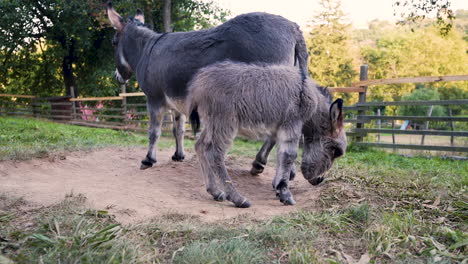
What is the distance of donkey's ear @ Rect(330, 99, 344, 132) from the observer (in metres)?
4.01

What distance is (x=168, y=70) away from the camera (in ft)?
16.0

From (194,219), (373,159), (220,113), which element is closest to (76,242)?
(194,219)

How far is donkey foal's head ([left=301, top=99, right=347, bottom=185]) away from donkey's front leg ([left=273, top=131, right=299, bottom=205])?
15.1 inches

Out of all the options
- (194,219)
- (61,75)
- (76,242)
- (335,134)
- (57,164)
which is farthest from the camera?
(61,75)

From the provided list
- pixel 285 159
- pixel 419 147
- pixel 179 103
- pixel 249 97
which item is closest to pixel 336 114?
pixel 285 159

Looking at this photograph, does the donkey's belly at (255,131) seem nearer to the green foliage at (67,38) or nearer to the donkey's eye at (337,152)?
the donkey's eye at (337,152)

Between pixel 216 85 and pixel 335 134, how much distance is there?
1.56 metres

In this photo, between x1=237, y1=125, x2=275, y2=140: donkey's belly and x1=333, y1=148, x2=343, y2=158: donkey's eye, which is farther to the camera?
x1=333, y1=148, x2=343, y2=158: donkey's eye

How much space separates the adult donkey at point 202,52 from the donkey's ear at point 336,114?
0.56 metres

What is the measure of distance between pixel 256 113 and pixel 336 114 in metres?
0.96

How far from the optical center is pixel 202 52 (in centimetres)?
453

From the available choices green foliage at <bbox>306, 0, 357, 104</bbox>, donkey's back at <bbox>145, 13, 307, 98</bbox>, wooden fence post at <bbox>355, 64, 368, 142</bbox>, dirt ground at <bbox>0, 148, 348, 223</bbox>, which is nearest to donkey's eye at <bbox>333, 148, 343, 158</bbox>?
dirt ground at <bbox>0, 148, 348, 223</bbox>

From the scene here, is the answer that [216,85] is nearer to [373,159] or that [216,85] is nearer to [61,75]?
[373,159]

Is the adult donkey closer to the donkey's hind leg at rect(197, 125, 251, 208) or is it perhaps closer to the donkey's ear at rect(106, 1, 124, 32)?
the donkey's ear at rect(106, 1, 124, 32)
